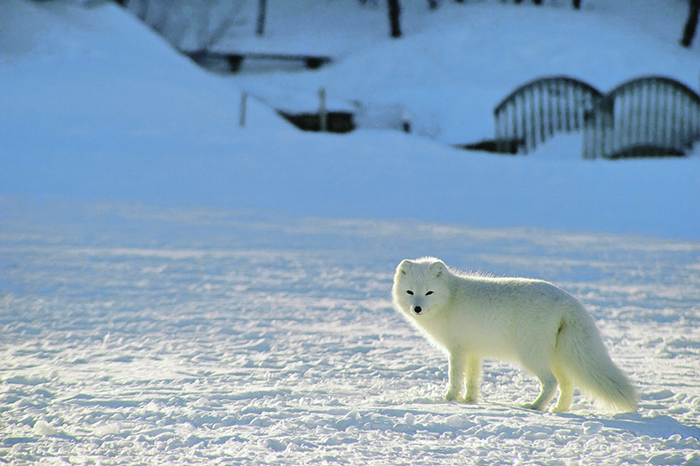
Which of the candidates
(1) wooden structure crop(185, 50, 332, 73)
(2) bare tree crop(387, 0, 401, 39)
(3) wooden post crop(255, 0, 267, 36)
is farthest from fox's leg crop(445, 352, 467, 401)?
(3) wooden post crop(255, 0, 267, 36)

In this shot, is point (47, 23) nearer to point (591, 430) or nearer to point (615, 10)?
point (591, 430)

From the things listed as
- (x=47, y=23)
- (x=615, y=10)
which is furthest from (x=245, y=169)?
(x=615, y=10)

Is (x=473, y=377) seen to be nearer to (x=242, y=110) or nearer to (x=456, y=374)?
(x=456, y=374)

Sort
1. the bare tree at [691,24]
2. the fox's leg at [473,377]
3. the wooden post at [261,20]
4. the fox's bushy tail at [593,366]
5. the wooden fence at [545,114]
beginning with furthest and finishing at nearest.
→ the wooden post at [261,20] < the bare tree at [691,24] < the wooden fence at [545,114] < the fox's leg at [473,377] < the fox's bushy tail at [593,366]

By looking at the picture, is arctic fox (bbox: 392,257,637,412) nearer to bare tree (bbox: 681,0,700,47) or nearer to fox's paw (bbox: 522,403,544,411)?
fox's paw (bbox: 522,403,544,411)

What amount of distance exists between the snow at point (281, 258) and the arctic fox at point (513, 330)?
164 millimetres

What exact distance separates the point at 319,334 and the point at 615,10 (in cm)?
2937

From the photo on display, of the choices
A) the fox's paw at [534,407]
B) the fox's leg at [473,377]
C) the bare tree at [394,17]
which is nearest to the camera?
the fox's paw at [534,407]

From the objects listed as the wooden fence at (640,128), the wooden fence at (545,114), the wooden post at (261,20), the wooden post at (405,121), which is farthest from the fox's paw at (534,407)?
→ the wooden post at (261,20)

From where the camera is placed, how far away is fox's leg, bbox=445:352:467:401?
161 inches

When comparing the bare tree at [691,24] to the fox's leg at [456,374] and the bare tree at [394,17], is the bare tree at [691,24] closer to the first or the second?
the bare tree at [394,17]

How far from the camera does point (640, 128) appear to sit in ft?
60.7

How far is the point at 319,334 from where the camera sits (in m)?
5.53

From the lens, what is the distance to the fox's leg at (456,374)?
4.09 meters
